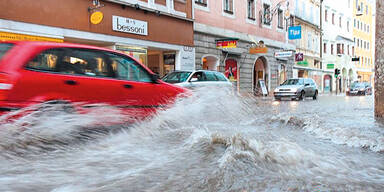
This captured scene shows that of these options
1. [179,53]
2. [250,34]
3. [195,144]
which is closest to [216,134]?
[195,144]

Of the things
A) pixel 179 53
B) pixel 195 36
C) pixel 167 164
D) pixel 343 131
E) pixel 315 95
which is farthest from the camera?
pixel 315 95

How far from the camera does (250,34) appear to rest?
24.7m

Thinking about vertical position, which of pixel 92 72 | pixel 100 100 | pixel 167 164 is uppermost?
pixel 92 72

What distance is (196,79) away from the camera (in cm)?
1122

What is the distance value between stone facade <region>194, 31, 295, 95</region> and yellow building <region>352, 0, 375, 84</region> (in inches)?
1132

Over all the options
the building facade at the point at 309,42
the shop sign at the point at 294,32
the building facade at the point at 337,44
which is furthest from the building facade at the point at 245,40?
the building facade at the point at 337,44

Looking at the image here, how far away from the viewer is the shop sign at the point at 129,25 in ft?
48.3

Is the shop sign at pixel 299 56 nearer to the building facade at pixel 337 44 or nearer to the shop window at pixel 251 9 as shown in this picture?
the shop window at pixel 251 9

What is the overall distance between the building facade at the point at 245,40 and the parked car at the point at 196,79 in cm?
708

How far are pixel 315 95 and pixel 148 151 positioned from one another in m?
21.7

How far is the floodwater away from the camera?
3.09 m

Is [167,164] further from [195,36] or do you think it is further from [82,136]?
[195,36]

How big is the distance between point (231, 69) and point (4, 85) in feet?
64.1

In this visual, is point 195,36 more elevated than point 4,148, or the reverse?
point 195,36
